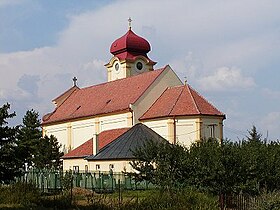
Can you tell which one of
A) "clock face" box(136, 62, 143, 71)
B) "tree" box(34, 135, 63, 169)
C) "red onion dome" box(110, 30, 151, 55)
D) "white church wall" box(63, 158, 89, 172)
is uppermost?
"red onion dome" box(110, 30, 151, 55)

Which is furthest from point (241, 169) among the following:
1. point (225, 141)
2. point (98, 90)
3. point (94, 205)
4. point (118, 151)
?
point (98, 90)

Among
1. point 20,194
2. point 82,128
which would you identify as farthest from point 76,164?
point 20,194

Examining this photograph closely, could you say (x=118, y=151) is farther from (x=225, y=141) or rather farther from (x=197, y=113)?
(x=225, y=141)

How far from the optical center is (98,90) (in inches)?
2598

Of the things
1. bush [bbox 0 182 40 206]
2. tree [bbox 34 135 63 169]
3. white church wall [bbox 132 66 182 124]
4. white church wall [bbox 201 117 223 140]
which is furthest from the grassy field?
tree [bbox 34 135 63 169]

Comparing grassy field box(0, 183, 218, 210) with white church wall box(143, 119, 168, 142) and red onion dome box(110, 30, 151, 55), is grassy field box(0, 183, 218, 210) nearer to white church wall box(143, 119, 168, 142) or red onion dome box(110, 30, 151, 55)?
white church wall box(143, 119, 168, 142)

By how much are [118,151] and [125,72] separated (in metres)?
19.4

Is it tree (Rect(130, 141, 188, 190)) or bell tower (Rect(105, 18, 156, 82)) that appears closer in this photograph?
tree (Rect(130, 141, 188, 190))

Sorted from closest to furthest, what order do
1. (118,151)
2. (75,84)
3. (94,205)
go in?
1. (94,205)
2. (118,151)
3. (75,84)

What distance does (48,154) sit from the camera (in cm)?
6044

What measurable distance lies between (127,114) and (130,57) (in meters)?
11.8

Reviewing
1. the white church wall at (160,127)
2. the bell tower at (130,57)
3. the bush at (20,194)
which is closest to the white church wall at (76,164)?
the white church wall at (160,127)

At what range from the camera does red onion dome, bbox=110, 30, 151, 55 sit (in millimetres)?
65875

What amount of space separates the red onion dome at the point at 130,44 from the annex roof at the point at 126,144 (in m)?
16.5
